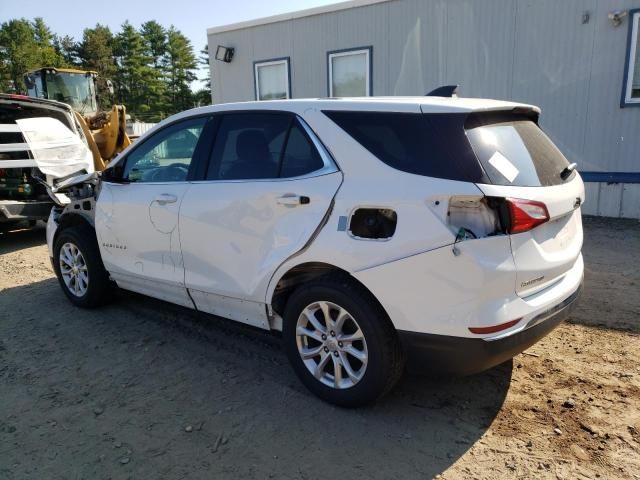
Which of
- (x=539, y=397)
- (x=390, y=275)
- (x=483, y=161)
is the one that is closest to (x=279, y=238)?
(x=390, y=275)

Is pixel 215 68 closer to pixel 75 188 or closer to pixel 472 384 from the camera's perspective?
pixel 75 188

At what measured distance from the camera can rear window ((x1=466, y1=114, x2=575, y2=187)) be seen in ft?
8.37

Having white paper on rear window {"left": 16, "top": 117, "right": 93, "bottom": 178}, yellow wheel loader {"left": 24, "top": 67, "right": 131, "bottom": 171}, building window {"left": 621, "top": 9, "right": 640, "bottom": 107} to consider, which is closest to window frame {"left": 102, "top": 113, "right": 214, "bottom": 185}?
white paper on rear window {"left": 16, "top": 117, "right": 93, "bottom": 178}

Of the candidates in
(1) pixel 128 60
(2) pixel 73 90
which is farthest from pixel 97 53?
(2) pixel 73 90

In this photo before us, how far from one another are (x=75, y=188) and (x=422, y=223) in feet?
11.9

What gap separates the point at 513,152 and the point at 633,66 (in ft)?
21.7

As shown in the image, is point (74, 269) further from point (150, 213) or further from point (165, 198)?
point (165, 198)

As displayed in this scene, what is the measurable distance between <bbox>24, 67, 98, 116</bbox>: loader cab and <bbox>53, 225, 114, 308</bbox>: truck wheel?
11.1 m

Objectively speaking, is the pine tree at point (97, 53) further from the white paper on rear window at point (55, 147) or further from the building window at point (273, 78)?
the white paper on rear window at point (55, 147)

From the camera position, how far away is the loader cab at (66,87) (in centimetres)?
1423

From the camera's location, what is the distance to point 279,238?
304 centimetres

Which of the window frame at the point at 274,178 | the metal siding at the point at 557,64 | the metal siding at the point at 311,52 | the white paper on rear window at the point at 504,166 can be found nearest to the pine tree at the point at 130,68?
the metal siding at the point at 311,52

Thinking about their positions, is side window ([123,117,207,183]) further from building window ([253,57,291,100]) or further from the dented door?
building window ([253,57,291,100])

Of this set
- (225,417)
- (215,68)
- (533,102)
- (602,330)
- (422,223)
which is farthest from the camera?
(215,68)
